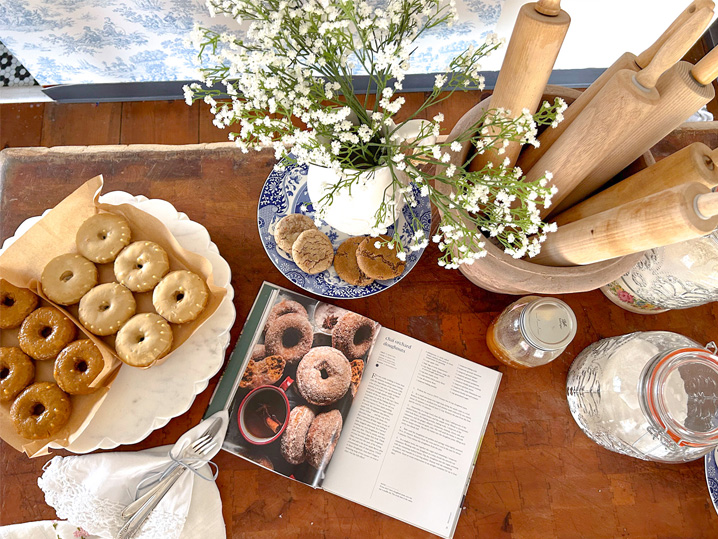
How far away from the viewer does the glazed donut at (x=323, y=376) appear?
2.81 ft

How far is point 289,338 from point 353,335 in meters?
0.12

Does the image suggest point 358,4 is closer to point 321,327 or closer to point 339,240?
point 339,240

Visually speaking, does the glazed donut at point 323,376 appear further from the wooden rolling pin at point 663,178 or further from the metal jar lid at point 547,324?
the wooden rolling pin at point 663,178

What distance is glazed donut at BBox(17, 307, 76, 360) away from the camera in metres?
0.81

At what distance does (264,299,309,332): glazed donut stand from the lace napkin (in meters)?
0.21

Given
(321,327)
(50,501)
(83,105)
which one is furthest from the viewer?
(83,105)

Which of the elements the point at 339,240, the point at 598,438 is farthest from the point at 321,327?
the point at 598,438

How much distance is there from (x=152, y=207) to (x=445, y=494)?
29.0 inches

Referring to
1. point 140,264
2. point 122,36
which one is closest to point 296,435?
point 140,264

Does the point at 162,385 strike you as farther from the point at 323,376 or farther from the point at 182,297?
the point at 323,376

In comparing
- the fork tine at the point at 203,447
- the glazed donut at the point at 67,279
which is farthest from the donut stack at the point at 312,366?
the glazed donut at the point at 67,279

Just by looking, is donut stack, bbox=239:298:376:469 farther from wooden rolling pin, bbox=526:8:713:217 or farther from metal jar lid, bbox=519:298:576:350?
wooden rolling pin, bbox=526:8:713:217

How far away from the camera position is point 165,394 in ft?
2.68

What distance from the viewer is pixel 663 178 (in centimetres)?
60
